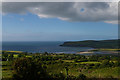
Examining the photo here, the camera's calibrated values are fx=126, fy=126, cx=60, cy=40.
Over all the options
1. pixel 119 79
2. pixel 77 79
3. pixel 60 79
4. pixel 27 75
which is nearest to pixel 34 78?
pixel 27 75

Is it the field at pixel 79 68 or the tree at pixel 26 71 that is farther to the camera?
the field at pixel 79 68

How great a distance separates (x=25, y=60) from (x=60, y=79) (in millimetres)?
1876

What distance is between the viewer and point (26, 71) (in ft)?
12.6

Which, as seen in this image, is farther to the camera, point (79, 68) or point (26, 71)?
point (79, 68)

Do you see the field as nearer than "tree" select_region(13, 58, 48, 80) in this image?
No

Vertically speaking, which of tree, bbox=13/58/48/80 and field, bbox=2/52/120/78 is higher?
tree, bbox=13/58/48/80

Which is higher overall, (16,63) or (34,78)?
(16,63)

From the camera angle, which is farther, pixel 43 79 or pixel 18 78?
pixel 43 79

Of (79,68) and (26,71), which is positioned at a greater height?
(26,71)

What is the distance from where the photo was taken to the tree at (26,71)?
3.77 meters

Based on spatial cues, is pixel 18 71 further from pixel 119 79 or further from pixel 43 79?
pixel 119 79

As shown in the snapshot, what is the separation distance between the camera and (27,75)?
3.83 m

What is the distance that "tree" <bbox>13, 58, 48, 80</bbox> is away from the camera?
377 centimetres

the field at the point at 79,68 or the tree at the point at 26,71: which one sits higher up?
the tree at the point at 26,71
